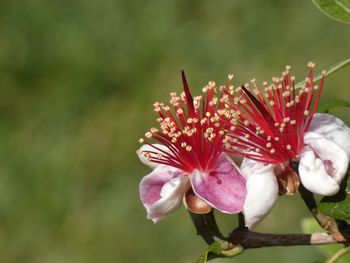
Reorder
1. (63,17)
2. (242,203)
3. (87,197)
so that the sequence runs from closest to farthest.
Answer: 1. (242,203)
2. (87,197)
3. (63,17)

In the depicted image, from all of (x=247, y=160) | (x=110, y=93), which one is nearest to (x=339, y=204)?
(x=247, y=160)

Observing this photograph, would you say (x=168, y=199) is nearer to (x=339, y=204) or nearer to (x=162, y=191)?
(x=162, y=191)

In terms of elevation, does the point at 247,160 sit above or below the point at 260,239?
above

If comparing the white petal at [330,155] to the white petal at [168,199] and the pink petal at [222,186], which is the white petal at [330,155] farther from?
the white petal at [168,199]

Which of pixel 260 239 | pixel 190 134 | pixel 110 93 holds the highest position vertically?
pixel 110 93

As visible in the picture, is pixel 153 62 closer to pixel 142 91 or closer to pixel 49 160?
pixel 142 91

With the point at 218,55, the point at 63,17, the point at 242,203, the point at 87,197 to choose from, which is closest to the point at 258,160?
the point at 242,203

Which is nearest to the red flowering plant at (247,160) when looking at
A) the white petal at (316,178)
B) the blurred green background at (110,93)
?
the white petal at (316,178)
